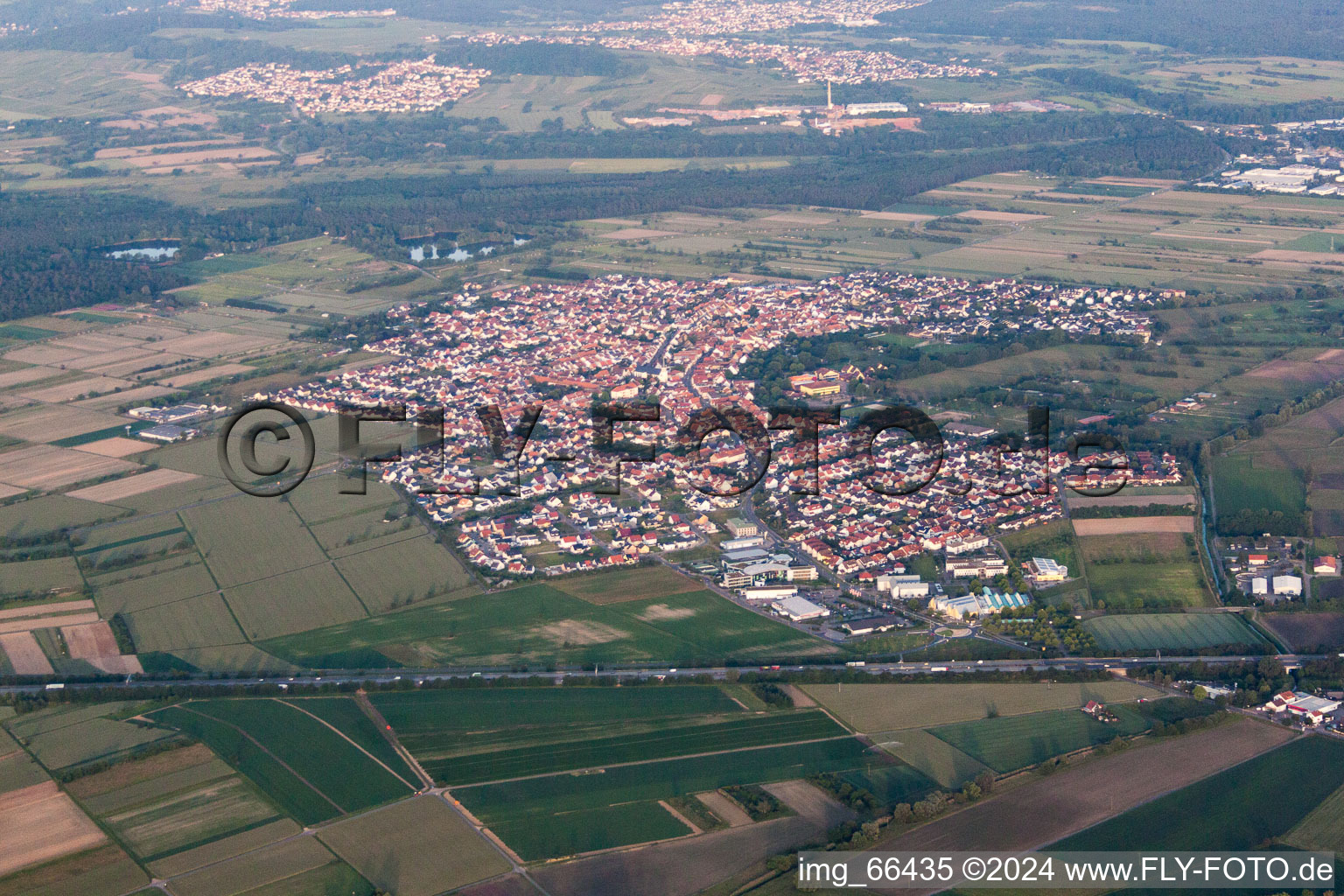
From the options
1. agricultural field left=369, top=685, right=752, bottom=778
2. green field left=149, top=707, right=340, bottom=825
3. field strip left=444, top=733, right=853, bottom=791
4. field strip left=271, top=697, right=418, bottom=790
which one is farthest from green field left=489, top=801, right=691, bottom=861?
green field left=149, top=707, right=340, bottom=825

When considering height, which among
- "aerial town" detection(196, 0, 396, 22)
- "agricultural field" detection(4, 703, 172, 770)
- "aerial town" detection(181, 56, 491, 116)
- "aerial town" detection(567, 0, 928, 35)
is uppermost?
"aerial town" detection(196, 0, 396, 22)

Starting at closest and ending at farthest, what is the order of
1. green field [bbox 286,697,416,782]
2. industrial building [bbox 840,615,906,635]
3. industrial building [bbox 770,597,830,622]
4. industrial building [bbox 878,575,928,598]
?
green field [bbox 286,697,416,782] → industrial building [bbox 840,615,906,635] → industrial building [bbox 770,597,830,622] → industrial building [bbox 878,575,928,598]

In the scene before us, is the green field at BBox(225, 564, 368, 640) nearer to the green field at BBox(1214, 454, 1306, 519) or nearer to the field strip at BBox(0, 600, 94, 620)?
the field strip at BBox(0, 600, 94, 620)

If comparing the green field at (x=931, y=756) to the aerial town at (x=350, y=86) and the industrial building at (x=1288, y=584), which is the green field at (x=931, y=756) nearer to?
the industrial building at (x=1288, y=584)

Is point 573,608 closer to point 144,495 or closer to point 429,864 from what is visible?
point 429,864

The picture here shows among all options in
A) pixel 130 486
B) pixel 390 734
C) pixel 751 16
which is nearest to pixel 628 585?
pixel 390 734

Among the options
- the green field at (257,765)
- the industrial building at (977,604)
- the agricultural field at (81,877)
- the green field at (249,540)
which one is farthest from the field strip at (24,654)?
the industrial building at (977,604)

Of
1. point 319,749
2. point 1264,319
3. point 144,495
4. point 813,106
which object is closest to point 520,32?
point 813,106
